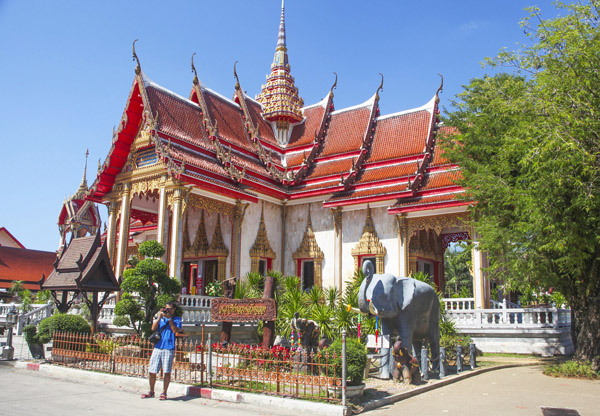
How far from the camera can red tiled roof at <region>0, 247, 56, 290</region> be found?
1376 inches

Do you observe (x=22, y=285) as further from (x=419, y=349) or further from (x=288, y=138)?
(x=419, y=349)

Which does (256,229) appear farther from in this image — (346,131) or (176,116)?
(346,131)

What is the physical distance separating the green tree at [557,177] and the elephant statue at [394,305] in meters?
2.77

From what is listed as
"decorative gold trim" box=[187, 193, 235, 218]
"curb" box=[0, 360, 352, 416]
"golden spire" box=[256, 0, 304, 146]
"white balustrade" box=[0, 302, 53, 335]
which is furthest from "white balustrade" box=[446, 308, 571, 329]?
"golden spire" box=[256, 0, 304, 146]

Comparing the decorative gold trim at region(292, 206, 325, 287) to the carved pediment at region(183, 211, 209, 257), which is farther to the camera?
the decorative gold trim at region(292, 206, 325, 287)

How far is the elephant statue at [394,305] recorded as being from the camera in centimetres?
904

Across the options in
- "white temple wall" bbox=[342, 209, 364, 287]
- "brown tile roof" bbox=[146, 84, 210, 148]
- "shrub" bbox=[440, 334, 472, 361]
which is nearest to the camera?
"shrub" bbox=[440, 334, 472, 361]

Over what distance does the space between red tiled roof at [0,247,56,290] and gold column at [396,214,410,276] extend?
2529cm

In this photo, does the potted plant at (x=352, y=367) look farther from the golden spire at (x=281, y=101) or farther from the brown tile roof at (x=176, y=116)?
the golden spire at (x=281, y=101)

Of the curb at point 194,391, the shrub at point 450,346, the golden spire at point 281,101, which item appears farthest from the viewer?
the golden spire at point 281,101

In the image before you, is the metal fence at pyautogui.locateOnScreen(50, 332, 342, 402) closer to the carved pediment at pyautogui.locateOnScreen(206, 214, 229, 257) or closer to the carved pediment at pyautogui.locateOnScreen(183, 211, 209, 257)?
the carved pediment at pyautogui.locateOnScreen(206, 214, 229, 257)

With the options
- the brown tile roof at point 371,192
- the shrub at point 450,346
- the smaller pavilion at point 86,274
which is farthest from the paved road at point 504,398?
the brown tile roof at point 371,192

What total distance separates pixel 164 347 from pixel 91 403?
3.90 ft

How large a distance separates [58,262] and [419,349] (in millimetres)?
8981
